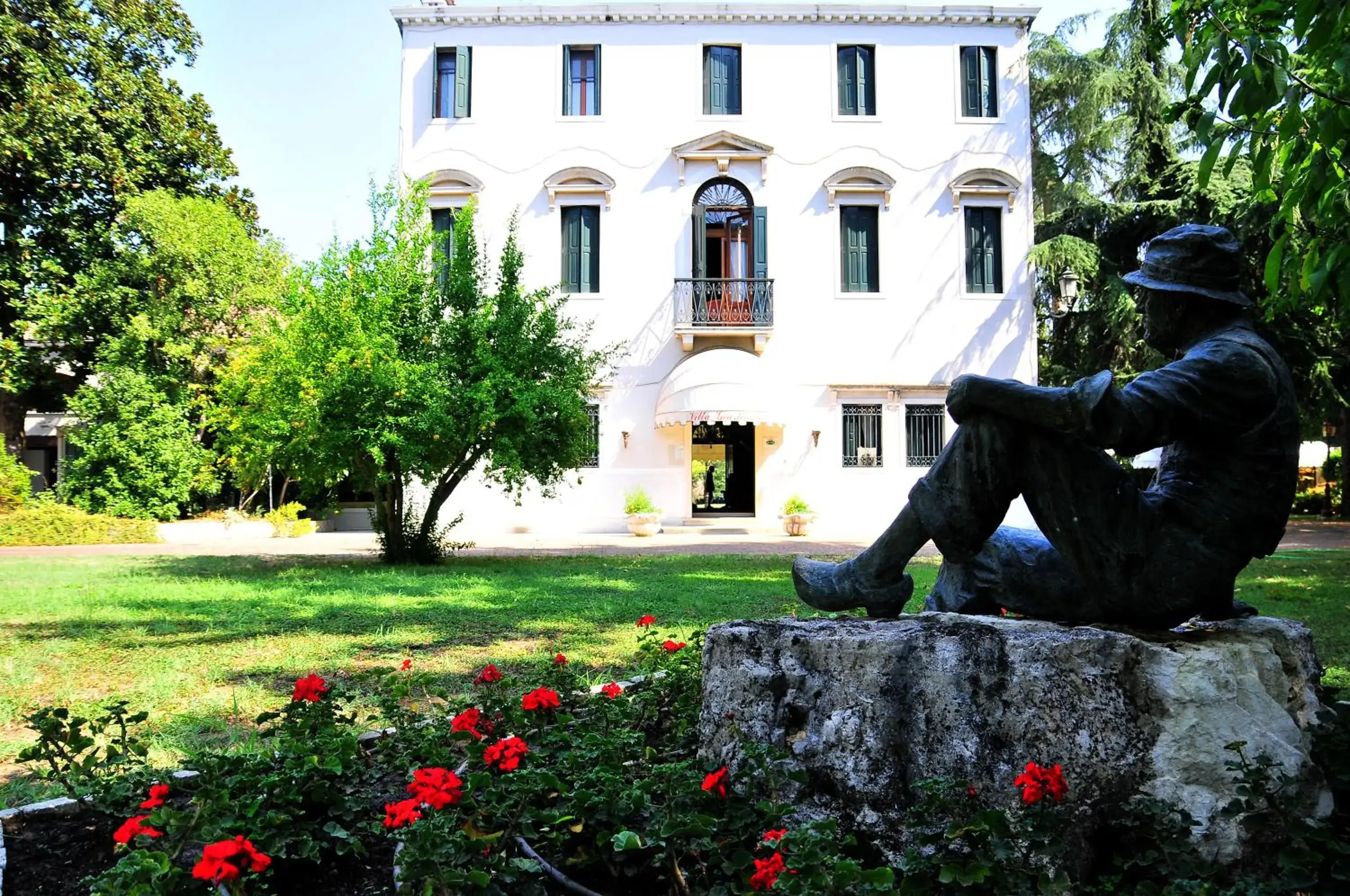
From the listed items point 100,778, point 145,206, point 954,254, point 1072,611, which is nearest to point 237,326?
point 145,206

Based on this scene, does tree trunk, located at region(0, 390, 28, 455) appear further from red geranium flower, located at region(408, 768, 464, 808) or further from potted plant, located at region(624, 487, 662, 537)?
red geranium flower, located at region(408, 768, 464, 808)

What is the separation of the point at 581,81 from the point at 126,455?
43.7 ft

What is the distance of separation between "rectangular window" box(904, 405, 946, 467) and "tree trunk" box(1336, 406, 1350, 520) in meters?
11.0

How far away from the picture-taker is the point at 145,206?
19.7 metres

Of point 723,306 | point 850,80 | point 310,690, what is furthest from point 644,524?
point 310,690

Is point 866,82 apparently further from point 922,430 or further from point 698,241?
point 922,430

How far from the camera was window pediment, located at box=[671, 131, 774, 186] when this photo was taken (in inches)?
787

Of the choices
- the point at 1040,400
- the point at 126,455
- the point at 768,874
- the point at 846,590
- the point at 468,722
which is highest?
the point at 126,455

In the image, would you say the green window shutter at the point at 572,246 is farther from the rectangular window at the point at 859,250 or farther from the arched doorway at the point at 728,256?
the rectangular window at the point at 859,250

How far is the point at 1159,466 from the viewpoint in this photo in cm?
284

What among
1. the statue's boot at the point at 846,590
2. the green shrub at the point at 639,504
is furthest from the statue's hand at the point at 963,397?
the green shrub at the point at 639,504

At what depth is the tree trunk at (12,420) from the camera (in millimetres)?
21156

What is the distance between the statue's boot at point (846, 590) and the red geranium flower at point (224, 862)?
1685 mm

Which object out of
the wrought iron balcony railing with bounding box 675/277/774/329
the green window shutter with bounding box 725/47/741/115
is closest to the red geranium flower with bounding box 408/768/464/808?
the wrought iron balcony railing with bounding box 675/277/774/329
